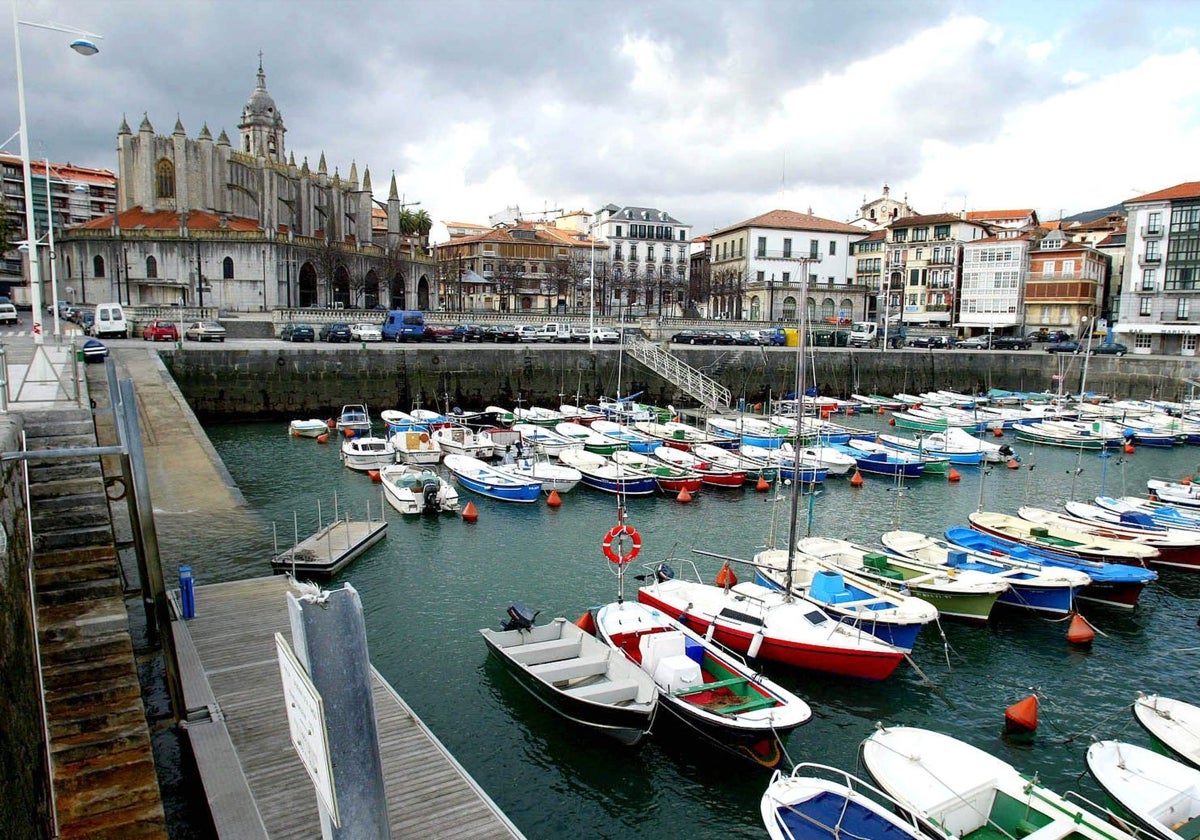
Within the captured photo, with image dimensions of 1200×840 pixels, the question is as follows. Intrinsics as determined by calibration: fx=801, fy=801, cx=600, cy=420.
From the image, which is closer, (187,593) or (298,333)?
(187,593)

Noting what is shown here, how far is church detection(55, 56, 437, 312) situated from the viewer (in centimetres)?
6731

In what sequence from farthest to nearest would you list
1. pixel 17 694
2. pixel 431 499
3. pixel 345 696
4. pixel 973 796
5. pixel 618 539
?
pixel 431 499
pixel 618 539
pixel 973 796
pixel 17 694
pixel 345 696

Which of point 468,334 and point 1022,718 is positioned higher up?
point 468,334

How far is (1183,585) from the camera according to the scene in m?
21.7

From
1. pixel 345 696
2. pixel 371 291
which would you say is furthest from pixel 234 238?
pixel 345 696

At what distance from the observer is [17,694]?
692 centimetres

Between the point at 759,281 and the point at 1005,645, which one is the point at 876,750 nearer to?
the point at 1005,645

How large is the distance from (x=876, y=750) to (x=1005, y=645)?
7.74 meters

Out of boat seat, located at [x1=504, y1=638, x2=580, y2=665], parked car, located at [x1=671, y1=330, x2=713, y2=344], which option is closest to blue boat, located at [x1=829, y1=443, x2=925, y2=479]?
boat seat, located at [x1=504, y1=638, x2=580, y2=665]

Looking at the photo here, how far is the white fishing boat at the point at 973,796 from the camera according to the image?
9.99m

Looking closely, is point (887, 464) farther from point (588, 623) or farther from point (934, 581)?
point (588, 623)

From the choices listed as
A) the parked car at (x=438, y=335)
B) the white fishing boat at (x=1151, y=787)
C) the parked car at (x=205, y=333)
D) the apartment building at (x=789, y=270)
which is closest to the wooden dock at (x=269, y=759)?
the white fishing boat at (x=1151, y=787)

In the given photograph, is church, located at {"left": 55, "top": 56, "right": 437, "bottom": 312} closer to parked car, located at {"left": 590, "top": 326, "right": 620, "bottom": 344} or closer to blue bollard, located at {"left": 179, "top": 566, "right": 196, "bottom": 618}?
parked car, located at {"left": 590, "top": 326, "right": 620, "bottom": 344}

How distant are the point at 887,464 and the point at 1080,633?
17.5 meters
